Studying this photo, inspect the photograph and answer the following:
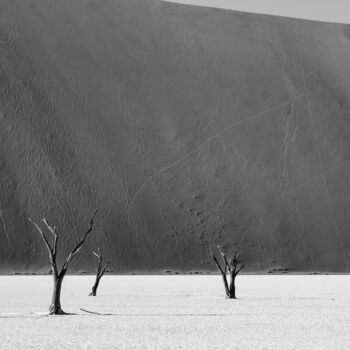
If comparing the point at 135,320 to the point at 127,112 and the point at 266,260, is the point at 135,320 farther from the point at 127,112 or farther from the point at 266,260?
the point at 127,112

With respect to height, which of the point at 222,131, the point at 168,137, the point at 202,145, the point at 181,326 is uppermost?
the point at 222,131

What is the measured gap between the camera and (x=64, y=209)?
63.9 metres

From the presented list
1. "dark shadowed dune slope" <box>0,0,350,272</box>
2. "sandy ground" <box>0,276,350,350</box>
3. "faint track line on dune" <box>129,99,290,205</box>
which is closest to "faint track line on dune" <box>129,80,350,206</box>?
"faint track line on dune" <box>129,99,290,205</box>

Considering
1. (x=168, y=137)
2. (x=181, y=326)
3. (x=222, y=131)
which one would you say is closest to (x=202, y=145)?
(x=222, y=131)

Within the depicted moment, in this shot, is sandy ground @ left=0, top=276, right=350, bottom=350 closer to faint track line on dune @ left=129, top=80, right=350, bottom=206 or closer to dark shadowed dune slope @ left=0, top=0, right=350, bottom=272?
dark shadowed dune slope @ left=0, top=0, right=350, bottom=272

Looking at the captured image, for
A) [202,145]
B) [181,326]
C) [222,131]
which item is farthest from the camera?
[222,131]

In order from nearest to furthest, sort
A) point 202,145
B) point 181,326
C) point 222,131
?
point 181,326 < point 202,145 < point 222,131

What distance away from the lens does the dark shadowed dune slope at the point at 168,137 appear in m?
64.1

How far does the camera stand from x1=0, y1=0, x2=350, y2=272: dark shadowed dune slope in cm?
6406

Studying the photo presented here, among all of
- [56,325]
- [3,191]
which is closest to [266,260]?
[3,191]

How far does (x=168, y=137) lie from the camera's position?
70812 millimetres

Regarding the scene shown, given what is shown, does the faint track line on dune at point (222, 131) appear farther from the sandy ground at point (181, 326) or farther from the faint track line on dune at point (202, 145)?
the sandy ground at point (181, 326)

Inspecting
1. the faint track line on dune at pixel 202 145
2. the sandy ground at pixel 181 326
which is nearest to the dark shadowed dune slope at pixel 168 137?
the faint track line on dune at pixel 202 145

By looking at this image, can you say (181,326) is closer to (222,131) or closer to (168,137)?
(168,137)
